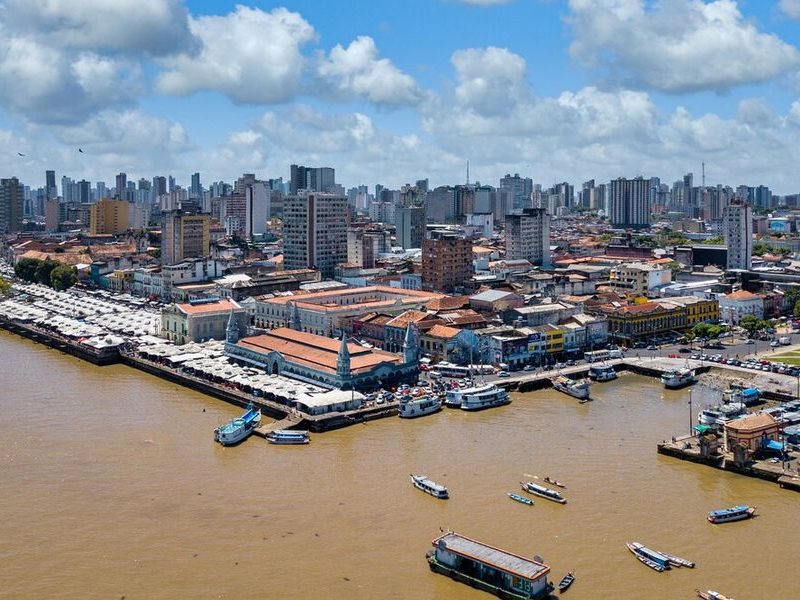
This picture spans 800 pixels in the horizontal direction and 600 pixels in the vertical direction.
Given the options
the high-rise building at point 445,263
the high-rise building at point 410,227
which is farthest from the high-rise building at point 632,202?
the high-rise building at point 445,263

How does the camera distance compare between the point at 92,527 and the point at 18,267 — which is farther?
the point at 18,267

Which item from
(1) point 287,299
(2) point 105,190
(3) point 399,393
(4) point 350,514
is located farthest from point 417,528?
(2) point 105,190

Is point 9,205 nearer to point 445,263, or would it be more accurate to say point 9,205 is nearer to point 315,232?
point 315,232

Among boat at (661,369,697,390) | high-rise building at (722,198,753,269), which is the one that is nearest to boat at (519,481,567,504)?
boat at (661,369,697,390)

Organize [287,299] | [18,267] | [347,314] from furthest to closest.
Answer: [18,267], [287,299], [347,314]

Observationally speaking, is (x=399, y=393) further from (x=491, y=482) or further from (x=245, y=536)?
(x=245, y=536)

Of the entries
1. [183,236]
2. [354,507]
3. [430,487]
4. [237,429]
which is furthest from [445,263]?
[354,507]

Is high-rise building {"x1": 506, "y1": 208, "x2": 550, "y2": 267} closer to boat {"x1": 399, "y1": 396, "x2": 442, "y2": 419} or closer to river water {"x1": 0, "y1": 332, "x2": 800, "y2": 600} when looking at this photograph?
river water {"x1": 0, "y1": 332, "x2": 800, "y2": 600}
